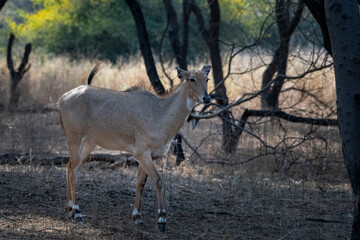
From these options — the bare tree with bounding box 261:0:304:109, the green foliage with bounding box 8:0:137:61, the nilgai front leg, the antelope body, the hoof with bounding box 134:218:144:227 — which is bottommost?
the hoof with bounding box 134:218:144:227

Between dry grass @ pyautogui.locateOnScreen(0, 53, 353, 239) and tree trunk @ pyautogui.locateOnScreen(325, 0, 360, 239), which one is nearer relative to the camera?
tree trunk @ pyautogui.locateOnScreen(325, 0, 360, 239)

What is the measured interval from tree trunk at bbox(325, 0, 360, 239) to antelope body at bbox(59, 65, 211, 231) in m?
1.69

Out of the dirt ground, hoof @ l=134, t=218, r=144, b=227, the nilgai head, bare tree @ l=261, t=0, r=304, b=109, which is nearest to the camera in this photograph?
the dirt ground

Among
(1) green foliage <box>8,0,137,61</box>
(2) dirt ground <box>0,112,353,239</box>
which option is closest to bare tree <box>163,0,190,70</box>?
(2) dirt ground <box>0,112,353,239</box>

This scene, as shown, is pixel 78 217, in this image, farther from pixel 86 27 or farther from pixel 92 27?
pixel 86 27

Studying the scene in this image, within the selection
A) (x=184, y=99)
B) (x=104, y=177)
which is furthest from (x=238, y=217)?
(x=104, y=177)

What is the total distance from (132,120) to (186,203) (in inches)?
63.6

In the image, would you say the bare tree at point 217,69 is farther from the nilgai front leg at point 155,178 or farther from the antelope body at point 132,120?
the nilgai front leg at point 155,178

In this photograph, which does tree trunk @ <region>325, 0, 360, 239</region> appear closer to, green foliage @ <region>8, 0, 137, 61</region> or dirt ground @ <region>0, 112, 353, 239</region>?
dirt ground @ <region>0, 112, 353, 239</region>

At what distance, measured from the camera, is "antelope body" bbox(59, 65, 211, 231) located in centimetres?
648

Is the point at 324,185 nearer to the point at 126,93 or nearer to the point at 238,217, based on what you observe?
the point at 238,217

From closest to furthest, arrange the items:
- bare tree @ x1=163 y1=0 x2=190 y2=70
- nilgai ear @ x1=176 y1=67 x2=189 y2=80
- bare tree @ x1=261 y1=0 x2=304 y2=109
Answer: nilgai ear @ x1=176 y1=67 x2=189 y2=80
bare tree @ x1=261 y1=0 x2=304 y2=109
bare tree @ x1=163 y1=0 x2=190 y2=70

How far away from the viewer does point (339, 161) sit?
33.2 ft

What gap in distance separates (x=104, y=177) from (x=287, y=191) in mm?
2975
